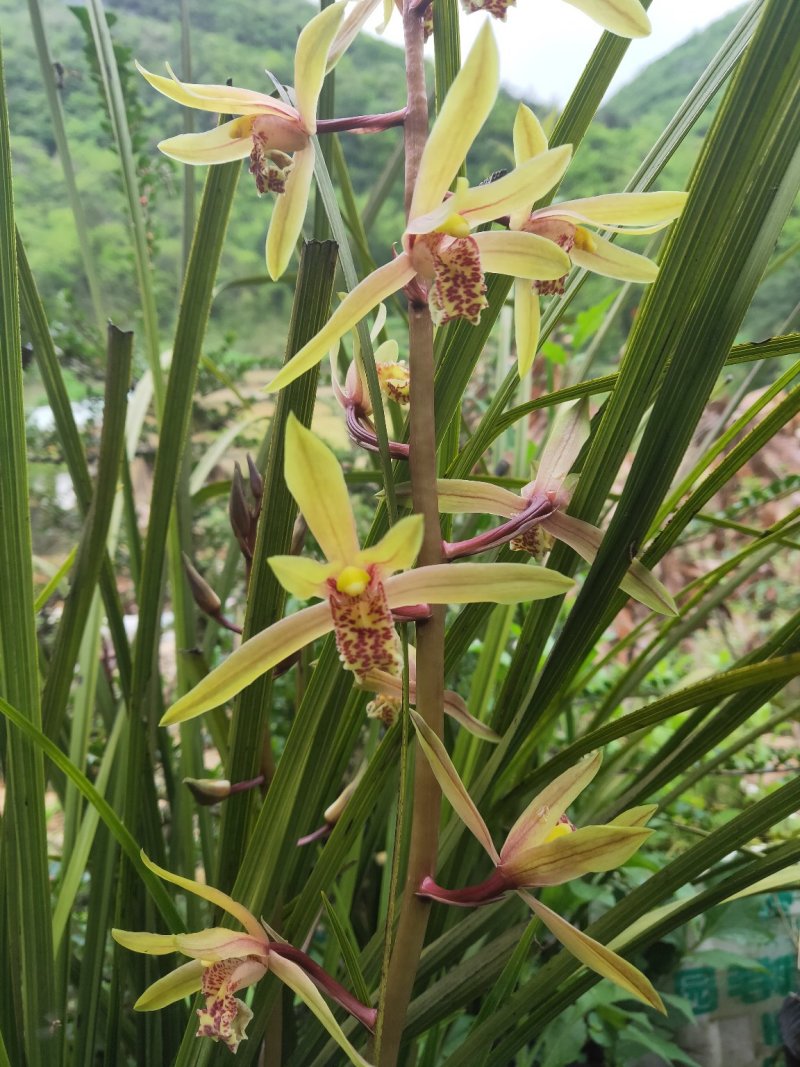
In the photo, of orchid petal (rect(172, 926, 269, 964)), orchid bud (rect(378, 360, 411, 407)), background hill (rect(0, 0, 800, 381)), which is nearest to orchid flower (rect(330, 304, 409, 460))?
orchid bud (rect(378, 360, 411, 407))

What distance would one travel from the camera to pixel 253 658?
0.27 m

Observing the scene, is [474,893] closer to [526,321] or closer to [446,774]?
[446,774]

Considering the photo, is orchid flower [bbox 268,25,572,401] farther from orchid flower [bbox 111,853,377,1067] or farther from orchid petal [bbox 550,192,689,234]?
A: orchid flower [bbox 111,853,377,1067]

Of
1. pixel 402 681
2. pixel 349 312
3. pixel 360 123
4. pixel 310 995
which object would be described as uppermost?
pixel 360 123

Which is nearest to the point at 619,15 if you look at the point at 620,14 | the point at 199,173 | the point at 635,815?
the point at 620,14

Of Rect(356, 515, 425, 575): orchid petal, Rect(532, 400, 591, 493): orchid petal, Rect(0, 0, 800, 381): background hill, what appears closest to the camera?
Rect(356, 515, 425, 575): orchid petal

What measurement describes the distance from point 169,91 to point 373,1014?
15.7 inches

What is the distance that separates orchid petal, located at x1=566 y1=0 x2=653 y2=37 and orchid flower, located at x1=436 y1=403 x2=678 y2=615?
0.15 m

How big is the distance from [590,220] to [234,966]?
1.16 feet

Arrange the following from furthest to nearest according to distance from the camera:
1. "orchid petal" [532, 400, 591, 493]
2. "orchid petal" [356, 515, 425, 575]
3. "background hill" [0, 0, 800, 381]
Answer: "background hill" [0, 0, 800, 381]
"orchid petal" [532, 400, 591, 493]
"orchid petal" [356, 515, 425, 575]

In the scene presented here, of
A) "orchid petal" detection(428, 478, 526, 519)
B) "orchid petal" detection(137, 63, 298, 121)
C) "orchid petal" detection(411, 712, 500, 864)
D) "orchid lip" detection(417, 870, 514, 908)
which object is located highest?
"orchid petal" detection(137, 63, 298, 121)

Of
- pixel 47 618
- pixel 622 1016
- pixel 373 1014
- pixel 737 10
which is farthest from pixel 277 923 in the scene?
pixel 737 10

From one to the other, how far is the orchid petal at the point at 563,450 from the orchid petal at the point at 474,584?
88 mm

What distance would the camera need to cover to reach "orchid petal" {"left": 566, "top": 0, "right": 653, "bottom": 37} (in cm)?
27
